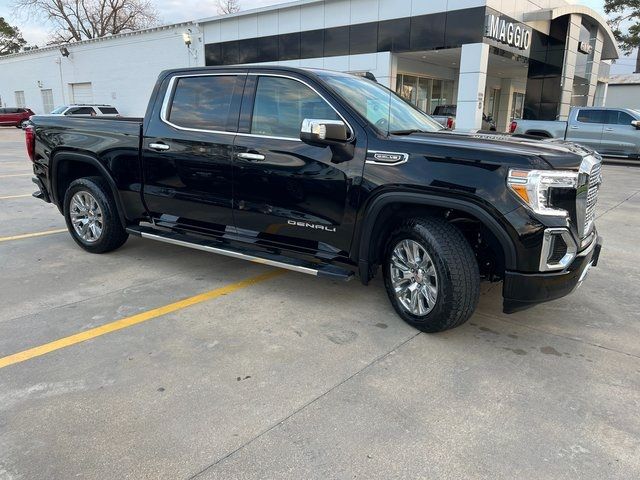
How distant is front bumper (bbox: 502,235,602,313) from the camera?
3.35 meters

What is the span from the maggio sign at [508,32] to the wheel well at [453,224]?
57.6 feet

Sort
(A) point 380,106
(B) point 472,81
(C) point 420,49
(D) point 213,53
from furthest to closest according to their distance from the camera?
(D) point 213,53, (C) point 420,49, (B) point 472,81, (A) point 380,106

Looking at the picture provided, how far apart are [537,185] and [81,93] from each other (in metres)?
39.8

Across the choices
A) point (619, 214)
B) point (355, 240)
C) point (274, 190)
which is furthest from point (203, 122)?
point (619, 214)

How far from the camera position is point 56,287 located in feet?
15.5

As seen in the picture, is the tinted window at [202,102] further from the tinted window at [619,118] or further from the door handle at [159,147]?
the tinted window at [619,118]

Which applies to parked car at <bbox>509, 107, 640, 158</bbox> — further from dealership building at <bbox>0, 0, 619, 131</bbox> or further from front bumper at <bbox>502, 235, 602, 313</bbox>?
front bumper at <bbox>502, 235, 602, 313</bbox>

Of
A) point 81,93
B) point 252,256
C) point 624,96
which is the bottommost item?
point 252,256

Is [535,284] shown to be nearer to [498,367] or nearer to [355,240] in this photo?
[498,367]

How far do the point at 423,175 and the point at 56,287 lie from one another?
346cm

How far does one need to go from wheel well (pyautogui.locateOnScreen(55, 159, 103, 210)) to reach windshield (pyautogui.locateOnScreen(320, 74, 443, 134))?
296cm

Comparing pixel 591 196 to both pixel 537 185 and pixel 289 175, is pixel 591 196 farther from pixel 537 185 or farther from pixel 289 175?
pixel 289 175

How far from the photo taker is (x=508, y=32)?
20.4m

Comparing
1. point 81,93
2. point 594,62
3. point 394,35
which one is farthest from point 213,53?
point 594,62
